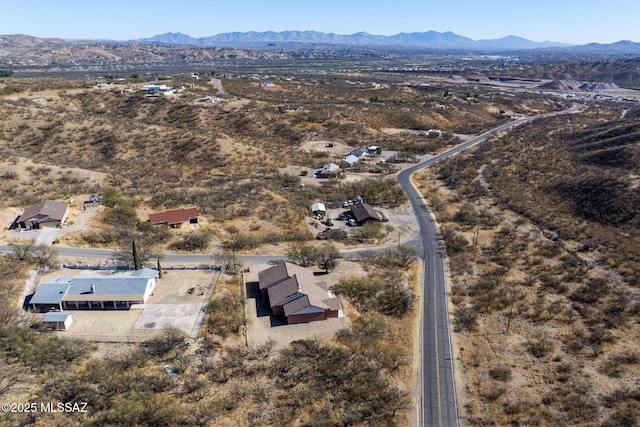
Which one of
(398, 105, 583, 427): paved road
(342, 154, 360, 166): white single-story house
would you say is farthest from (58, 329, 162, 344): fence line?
(342, 154, 360, 166): white single-story house

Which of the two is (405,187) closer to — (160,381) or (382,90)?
(160,381)

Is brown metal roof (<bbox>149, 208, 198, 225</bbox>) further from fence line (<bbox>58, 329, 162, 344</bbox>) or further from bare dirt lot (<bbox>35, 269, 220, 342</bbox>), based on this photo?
fence line (<bbox>58, 329, 162, 344</bbox>)

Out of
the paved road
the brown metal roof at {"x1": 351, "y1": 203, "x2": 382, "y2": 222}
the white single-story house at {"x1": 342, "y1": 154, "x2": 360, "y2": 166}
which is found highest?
the white single-story house at {"x1": 342, "y1": 154, "x2": 360, "y2": 166}

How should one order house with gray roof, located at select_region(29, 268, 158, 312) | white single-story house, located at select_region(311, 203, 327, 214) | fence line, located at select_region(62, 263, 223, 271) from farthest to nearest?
white single-story house, located at select_region(311, 203, 327, 214)
fence line, located at select_region(62, 263, 223, 271)
house with gray roof, located at select_region(29, 268, 158, 312)

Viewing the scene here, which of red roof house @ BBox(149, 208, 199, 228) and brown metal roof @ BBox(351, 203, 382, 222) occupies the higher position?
red roof house @ BBox(149, 208, 199, 228)

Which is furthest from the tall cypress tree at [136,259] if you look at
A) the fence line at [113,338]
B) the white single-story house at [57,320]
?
the fence line at [113,338]

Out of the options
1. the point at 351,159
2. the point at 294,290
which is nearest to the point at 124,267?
the point at 294,290

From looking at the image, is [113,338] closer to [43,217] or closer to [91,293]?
[91,293]

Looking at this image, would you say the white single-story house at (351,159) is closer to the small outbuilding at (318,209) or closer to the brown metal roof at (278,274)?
the small outbuilding at (318,209)
